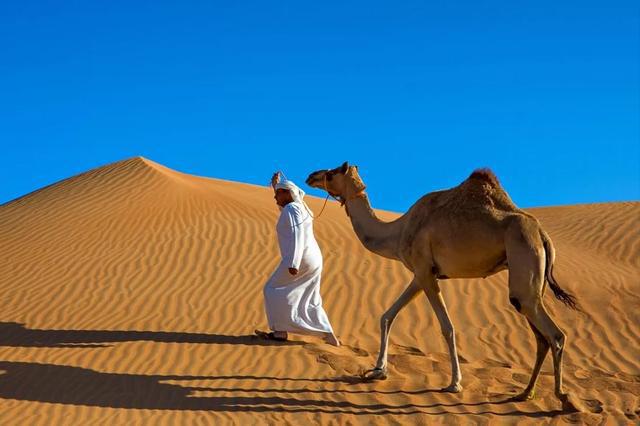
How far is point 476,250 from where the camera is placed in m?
7.85

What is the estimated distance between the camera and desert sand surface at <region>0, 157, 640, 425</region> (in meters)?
8.16

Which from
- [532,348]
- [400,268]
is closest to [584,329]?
[532,348]

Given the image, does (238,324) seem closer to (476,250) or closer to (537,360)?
(476,250)

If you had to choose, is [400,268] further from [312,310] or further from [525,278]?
[525,278]

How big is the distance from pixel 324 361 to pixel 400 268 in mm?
5525

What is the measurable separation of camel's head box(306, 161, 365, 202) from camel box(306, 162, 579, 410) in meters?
0.56

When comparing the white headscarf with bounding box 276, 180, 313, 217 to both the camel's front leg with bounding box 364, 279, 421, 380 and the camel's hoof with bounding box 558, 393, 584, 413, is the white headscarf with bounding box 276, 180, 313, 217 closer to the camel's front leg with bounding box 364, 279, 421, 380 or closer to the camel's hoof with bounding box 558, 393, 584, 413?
the camel's front leg with bounding box 364, 279, 421, 380

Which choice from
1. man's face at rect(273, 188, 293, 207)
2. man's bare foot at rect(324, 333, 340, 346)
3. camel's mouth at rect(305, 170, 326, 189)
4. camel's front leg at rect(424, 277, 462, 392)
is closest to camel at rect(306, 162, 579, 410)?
camel's front leg at rect(424, 277, 462, 392)

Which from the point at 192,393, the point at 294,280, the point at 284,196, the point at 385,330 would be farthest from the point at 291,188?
the point at 192,393

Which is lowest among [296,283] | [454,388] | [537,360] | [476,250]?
[454,388]

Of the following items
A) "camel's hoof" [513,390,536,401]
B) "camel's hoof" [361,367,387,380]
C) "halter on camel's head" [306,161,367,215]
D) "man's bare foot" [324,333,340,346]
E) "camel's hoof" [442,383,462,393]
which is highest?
"halter on camel's head" [306,161,367,215]

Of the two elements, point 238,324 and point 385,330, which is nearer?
point 385,330

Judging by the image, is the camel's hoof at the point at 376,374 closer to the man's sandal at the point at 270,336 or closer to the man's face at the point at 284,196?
the man's sandal at the point at 270,336

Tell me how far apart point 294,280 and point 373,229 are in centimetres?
159
